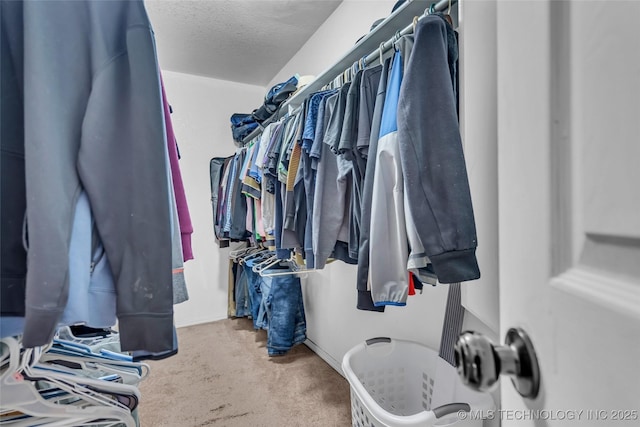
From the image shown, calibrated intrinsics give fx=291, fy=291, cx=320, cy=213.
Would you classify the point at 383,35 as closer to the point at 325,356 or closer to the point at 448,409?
the point at 448,409

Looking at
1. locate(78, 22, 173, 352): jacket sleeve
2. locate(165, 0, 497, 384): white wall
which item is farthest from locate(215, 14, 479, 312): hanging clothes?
locate(78, 22, 173, 352): jacket sleeve

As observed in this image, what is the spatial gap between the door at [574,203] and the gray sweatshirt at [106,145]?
60 cm

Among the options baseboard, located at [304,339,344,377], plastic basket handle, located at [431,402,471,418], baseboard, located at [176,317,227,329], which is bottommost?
baseboard, located at [176,317,227,329]

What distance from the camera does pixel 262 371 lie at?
6.27 feet

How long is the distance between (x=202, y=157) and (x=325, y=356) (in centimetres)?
219

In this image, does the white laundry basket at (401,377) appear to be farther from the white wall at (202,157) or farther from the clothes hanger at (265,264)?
the white wall at (202,157)

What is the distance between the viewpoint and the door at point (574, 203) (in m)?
0.22

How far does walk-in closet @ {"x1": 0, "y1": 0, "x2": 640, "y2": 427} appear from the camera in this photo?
0.81 ft

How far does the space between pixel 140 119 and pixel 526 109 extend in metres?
0.65

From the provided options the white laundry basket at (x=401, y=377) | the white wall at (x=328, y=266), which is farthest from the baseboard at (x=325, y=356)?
the white laundry basket at (x=401, y=377)

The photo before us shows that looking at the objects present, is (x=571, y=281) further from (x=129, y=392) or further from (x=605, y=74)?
(x=129, y=392)

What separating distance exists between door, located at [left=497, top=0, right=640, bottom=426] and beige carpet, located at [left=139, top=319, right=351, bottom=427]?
1468mm

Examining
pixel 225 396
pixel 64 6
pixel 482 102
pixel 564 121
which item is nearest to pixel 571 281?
pixel 564 121
